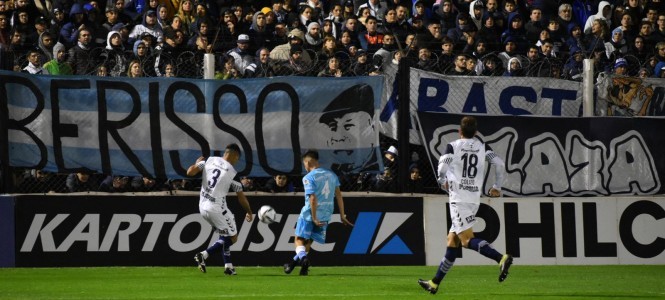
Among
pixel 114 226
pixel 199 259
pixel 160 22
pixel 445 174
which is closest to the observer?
pixel 445 174

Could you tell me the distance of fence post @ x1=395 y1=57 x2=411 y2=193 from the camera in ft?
60.4

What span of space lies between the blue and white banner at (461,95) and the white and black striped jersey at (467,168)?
4.84 metres

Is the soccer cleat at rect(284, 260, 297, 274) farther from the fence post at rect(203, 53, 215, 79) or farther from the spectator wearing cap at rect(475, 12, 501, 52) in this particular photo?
the spectator wearing cap at rect(475, 12, 501, 52)

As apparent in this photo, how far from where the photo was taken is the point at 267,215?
16.6 metres

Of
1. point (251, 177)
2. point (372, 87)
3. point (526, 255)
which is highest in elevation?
point (372, 87)

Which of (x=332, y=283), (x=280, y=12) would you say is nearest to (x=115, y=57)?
(x=280, y=12)

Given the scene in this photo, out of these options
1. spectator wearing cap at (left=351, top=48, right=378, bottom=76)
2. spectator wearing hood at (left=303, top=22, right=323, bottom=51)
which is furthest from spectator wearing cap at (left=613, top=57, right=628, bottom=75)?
spectator wearing hood at (left=303, top=22, right=323, bottom=51)

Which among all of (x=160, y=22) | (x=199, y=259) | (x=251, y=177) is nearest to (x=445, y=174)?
(x=199, y=259)

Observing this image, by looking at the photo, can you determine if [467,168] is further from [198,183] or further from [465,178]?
[198,183]

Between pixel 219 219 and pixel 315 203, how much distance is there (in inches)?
51.9

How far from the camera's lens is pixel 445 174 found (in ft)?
43.8

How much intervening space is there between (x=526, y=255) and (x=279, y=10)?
6.50m

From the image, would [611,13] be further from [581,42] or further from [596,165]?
[596,165]

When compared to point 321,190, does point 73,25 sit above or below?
above
